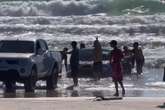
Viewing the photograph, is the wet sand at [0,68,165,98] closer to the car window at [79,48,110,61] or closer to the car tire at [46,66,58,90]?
the car tire at [46,66,58,90]

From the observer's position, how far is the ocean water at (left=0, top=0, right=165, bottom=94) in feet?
190

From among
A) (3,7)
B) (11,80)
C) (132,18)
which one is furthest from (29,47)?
(3,7)

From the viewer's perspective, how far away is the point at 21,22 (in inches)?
2741

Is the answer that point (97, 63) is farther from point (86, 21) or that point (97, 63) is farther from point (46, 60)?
point (86, 21)

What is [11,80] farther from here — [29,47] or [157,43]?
[157,43]

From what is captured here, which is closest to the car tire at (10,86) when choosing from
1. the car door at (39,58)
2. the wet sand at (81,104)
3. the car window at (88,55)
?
the car door at (39,58)

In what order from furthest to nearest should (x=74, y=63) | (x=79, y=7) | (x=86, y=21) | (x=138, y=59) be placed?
(x=79, y=7) → (x=86, y=21) → (x=138, y=59) → (x=74, y=63)

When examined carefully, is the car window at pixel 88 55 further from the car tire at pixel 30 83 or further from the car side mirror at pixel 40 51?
the car tire at pixel 30 83

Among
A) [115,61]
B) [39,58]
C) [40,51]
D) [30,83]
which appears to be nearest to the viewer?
[115,61]

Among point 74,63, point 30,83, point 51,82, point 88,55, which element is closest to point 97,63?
point 74,63

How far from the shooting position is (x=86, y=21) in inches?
2682

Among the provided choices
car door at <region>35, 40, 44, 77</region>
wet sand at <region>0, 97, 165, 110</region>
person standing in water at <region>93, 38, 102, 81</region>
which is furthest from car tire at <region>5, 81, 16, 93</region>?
person standing in water at <region>93, 38, 102, 81</region>

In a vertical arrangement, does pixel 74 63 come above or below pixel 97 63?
above

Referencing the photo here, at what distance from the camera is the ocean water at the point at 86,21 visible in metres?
57.8
